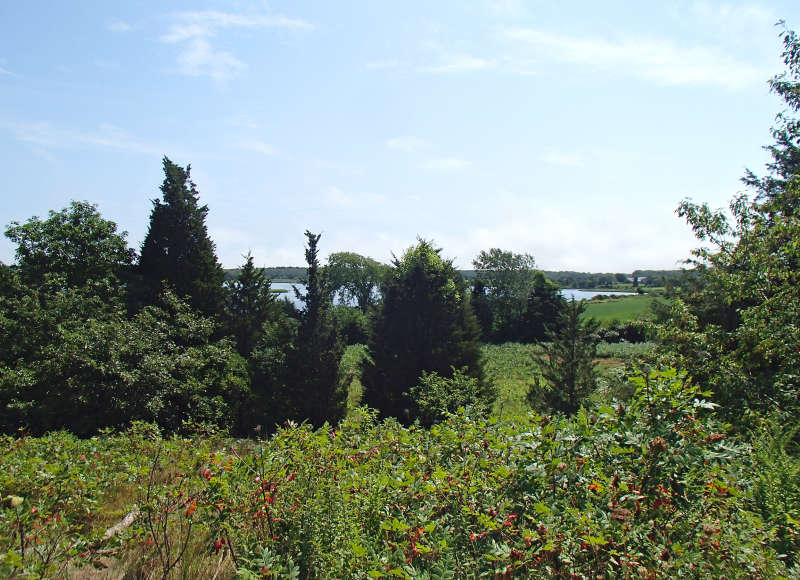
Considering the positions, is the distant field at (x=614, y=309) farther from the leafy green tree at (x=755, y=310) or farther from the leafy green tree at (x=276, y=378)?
the leafy green tree at (x=755, y=310)

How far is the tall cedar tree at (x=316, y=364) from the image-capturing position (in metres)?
14.7

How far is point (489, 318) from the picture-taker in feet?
181

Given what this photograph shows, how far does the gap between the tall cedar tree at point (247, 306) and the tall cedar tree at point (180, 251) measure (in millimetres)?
562

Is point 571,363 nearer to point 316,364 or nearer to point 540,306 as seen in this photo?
point 316,364

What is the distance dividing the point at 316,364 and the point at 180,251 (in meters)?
8.62

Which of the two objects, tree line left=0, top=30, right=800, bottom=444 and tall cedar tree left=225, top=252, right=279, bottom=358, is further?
tall cedar tree left=225, top=252, right=279, bottom=358

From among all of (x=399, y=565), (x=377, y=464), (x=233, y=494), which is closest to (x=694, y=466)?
(x=399, y=565)

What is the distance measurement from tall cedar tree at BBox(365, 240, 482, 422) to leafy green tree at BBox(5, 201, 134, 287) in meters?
11.4

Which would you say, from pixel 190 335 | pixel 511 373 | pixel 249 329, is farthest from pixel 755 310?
pixel 511 373

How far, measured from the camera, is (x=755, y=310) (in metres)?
6.04

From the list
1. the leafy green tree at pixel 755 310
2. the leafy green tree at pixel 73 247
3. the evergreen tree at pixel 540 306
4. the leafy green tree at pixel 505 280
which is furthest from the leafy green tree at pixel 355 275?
the leafy green tree at pixel 755 310

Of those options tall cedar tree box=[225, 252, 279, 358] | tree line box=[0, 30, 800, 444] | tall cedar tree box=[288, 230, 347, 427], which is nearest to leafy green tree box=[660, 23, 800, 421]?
tree line box=[0, 30, 800, 444]

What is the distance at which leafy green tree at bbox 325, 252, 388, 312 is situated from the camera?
219ft

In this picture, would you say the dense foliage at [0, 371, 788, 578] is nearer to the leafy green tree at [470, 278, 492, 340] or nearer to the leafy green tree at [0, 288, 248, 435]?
the leafy green tree at [0, 288, 248, 435]
